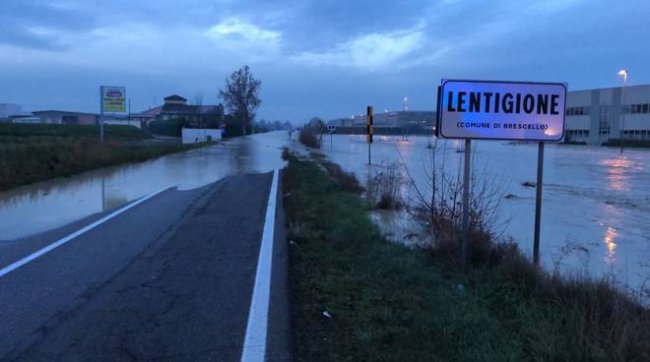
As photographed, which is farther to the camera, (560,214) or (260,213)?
A: (560,214)

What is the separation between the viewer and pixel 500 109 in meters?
6.75

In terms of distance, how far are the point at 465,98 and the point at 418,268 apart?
2.11 m

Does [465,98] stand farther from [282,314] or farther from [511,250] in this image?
[282,314]

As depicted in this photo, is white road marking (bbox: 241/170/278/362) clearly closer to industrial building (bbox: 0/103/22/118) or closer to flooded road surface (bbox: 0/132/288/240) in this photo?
flooded road surface (bbox: 0/132/288/240)

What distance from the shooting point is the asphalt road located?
5.01 m

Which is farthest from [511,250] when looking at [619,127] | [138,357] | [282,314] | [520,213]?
[619,127]

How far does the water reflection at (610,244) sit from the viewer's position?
33.4 ft

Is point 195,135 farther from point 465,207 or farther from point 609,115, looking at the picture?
point 465,207

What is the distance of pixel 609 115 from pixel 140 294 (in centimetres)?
9867

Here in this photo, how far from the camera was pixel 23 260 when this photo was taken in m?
8.48

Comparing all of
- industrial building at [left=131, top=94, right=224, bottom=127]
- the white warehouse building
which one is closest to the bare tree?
industrial building at [left=131, top=94, right=224, bottom=127]

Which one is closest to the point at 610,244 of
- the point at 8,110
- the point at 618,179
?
the point at 618,179

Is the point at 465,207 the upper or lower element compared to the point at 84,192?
upper

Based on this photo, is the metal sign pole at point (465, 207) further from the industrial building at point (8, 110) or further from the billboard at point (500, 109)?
the industrial building at point (8, 110)
